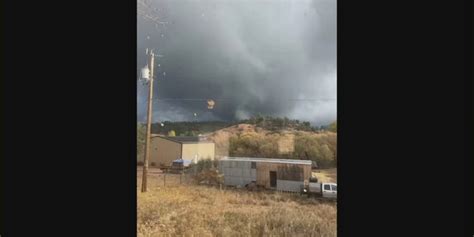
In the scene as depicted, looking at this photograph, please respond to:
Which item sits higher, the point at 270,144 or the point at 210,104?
the point at 210,104

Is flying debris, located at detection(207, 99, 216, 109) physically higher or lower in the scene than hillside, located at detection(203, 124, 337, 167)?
higher

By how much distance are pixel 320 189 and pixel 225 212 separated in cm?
82

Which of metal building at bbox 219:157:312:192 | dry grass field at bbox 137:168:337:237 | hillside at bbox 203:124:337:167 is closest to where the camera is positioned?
dry grass field at bbox 137:168:337:237

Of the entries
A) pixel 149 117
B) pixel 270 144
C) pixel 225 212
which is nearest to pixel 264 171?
pixel 270 144

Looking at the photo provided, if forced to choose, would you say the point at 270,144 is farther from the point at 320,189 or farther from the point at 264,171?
the point at 320,189

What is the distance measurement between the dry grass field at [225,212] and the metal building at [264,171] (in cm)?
12

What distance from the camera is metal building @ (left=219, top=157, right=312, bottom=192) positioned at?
2.70 metres

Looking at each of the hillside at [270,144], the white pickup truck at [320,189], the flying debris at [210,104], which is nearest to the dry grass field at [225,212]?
the white pickup truck at [320,189]

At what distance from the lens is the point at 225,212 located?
267 centimetres

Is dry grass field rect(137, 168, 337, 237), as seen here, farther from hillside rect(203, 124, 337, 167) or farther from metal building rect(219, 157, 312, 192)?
hillside rect(203, 124, 337, 167)

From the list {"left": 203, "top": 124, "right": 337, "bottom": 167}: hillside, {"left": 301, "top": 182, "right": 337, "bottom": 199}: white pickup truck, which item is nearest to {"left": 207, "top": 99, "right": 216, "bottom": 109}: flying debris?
{"left": 203, "top": 124, "right": 337, "bottom": 167}: hillside

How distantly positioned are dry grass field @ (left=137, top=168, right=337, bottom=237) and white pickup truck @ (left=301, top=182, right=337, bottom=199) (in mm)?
60
